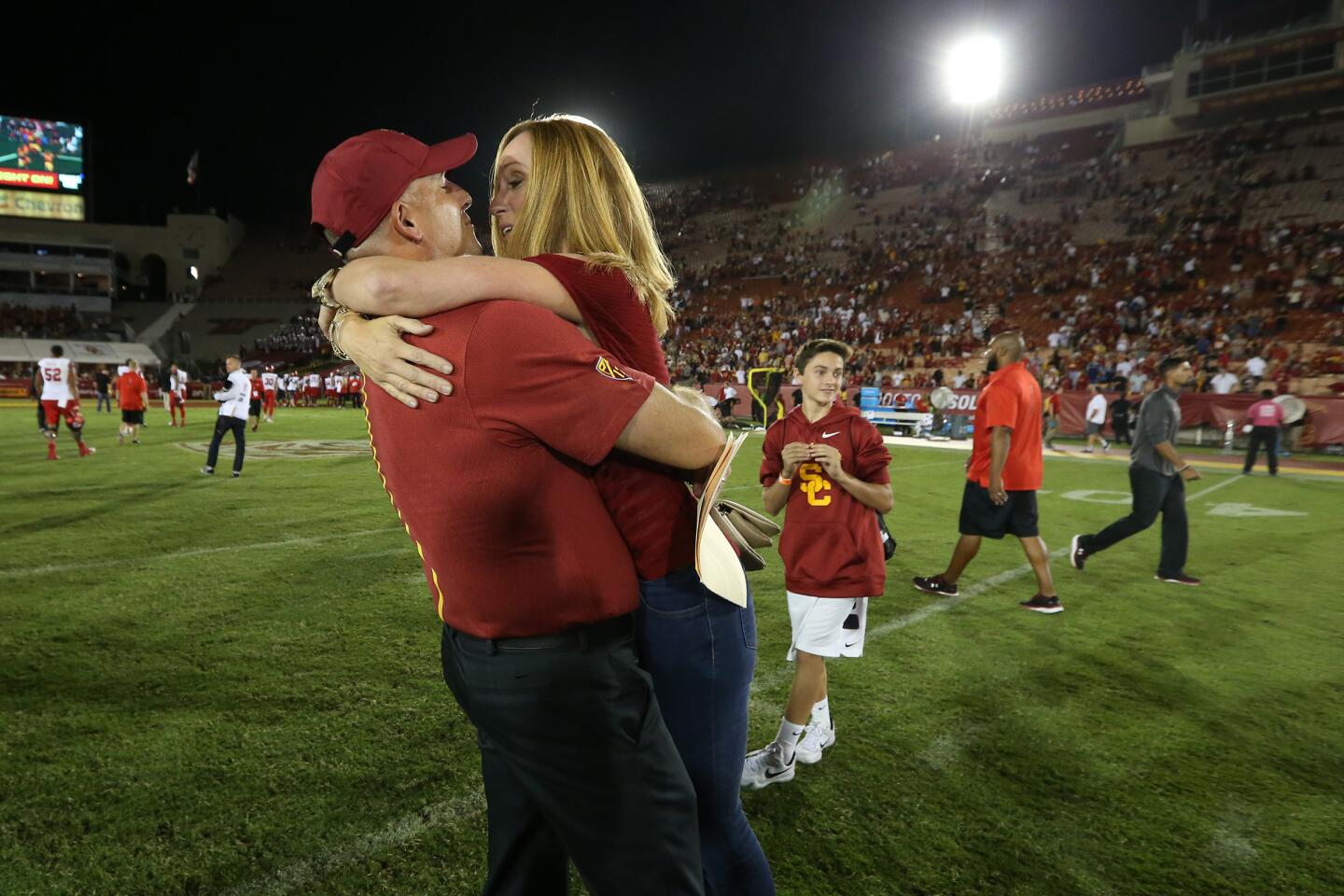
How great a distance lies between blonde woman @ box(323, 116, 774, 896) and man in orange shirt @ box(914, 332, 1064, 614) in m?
4.88

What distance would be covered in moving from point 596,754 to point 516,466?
509 millimetres

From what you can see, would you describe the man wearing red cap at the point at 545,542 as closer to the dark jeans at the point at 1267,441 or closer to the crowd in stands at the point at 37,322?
the dark jeans at the point at 1267,441

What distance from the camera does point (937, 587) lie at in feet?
20.0

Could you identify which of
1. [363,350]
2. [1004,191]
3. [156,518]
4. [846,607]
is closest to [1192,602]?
[846,607]

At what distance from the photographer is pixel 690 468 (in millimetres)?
1335

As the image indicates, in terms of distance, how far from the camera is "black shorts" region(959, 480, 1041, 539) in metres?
5.99

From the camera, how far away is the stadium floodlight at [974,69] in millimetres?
48594

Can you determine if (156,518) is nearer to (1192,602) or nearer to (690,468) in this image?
(690,468)

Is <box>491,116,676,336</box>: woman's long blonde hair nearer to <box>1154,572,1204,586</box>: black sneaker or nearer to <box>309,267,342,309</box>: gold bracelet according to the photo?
<box>309,267,342,309</box>: gold bracelet

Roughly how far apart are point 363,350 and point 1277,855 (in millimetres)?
3539

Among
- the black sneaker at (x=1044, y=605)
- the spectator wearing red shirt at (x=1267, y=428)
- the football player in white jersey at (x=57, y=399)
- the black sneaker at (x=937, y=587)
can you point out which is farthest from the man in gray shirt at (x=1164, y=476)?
the football player in white jersey at (x=57, y=399)

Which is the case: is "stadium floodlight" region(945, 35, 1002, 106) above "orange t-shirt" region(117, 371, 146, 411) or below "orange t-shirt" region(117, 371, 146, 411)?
above

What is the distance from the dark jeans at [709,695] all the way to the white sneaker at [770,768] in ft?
5.07

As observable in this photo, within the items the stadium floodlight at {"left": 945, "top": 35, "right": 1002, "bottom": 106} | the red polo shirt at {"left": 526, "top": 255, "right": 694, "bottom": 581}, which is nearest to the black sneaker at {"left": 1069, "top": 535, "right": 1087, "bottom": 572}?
the red polo shirt at {"left": 526, "top": 255, "right": 694, "bottom": 581}
